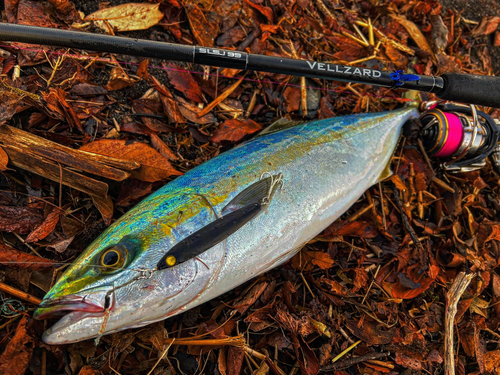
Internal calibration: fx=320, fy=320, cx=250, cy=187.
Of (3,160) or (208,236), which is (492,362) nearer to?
(208,236)

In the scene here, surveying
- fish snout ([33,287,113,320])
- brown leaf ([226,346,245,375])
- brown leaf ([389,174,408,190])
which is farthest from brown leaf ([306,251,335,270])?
fish snout ([33,287,113,320])

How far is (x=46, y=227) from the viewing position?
191 centimetres

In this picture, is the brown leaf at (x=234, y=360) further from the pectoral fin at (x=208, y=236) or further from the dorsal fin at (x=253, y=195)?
the dorsal fin at (x=253, y=195)

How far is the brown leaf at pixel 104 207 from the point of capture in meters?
1.97

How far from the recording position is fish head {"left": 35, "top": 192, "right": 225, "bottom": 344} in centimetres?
148

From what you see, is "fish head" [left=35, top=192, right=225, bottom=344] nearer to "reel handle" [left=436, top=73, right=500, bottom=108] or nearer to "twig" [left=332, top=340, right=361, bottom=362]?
"twig" [left=332, top=340, right=361, bottom=362]

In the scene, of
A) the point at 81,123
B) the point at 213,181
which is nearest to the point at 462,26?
the point at 213,181

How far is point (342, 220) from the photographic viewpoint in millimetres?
2439

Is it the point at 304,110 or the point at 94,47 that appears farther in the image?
the point at 304,110

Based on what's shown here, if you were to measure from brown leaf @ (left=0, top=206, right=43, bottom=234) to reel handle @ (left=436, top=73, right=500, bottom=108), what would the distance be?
285cm

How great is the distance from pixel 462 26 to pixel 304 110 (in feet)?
7.02

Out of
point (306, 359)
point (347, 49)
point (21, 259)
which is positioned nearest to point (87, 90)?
point (21, 259)

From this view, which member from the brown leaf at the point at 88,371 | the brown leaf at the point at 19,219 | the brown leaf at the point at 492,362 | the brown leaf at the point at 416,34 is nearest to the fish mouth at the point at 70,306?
the brown leaf at the point at 88,371

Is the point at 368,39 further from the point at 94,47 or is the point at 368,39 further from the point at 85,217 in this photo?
the point at 85,217
